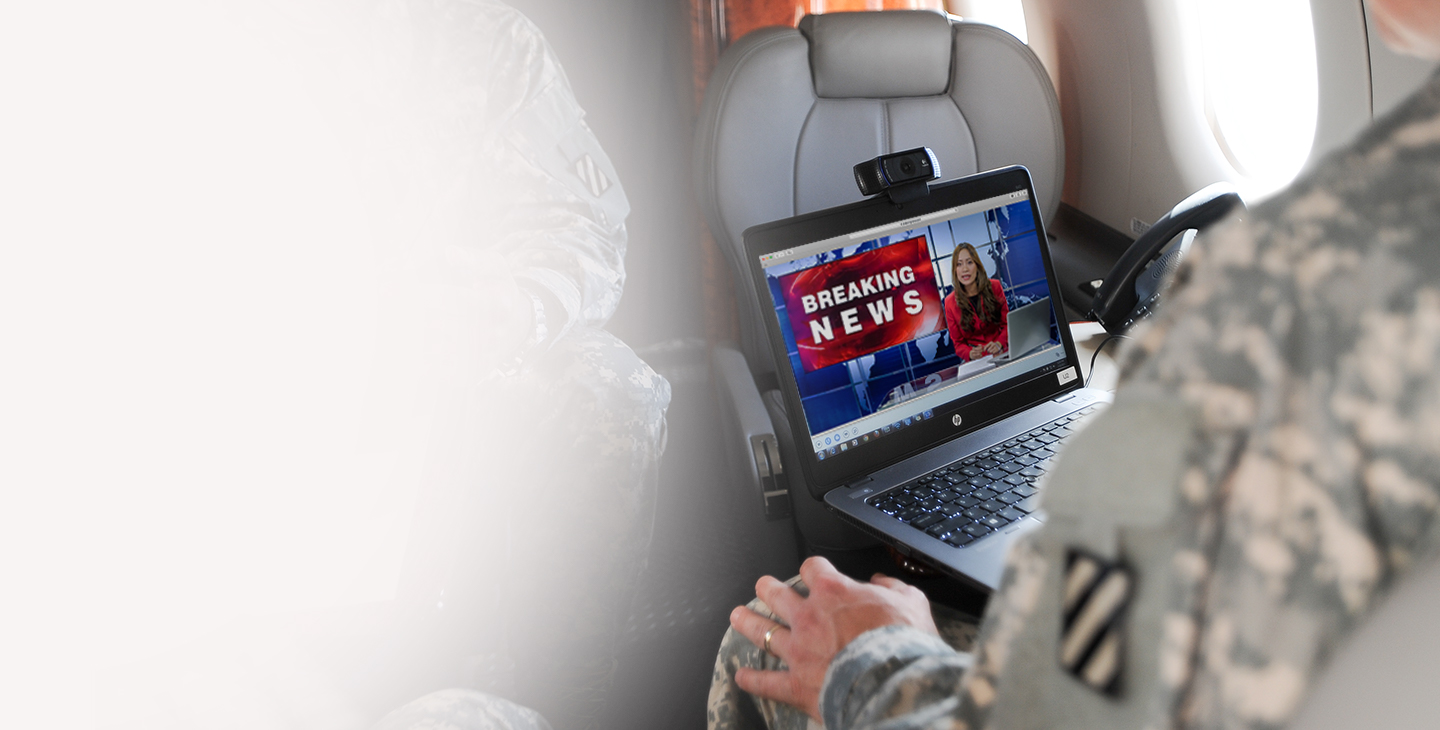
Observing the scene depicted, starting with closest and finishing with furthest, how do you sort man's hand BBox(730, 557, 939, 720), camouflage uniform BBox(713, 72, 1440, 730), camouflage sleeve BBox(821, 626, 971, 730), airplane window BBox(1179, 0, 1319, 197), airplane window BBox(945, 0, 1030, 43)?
camouflage uniform BBox(713, 72, 1440, 730) < camouflage sleeve BBox(821, 626, 971, 730) < man's hand BBox(730, 557, 939, 720) < airplane window BBox(1179, 0, 1319, 197) < airplane window BBox(945, 0, 1030, 43)

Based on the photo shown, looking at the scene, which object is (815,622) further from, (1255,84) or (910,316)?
(1255,84)

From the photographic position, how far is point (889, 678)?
49cm

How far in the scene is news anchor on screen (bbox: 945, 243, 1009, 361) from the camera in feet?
3.21

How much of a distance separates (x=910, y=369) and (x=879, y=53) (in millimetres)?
817

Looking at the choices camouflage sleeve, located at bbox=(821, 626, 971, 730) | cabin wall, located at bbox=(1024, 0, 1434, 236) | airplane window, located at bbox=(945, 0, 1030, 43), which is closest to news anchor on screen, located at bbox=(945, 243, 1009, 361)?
camouflage sleeve, located at bbox=(821, 626, 971, 730)

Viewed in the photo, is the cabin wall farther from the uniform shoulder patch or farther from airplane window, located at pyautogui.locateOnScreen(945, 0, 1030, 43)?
the uniform shoulder patch

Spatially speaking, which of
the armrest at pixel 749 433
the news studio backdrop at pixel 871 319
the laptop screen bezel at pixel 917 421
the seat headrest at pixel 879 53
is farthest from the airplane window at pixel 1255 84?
the armrest at pixel 749 433

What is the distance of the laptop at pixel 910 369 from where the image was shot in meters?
0.85

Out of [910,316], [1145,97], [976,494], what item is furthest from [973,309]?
[1145,97]

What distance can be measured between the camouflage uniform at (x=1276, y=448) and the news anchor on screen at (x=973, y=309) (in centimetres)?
75

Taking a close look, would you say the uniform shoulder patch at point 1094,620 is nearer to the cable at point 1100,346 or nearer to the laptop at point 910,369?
the laptop at point 910,369

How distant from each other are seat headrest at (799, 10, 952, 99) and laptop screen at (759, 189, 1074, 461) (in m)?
0.53

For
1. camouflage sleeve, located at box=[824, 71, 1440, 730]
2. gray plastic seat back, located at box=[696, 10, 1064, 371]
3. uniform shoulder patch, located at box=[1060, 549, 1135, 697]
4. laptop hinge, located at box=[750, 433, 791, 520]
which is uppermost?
gray plastic seat back, located at box=[696, 10, 1064, 371]

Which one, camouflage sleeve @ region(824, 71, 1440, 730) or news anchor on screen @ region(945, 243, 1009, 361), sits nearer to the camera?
camouflage sleeve @ region(824, 71, 1440, 730)
